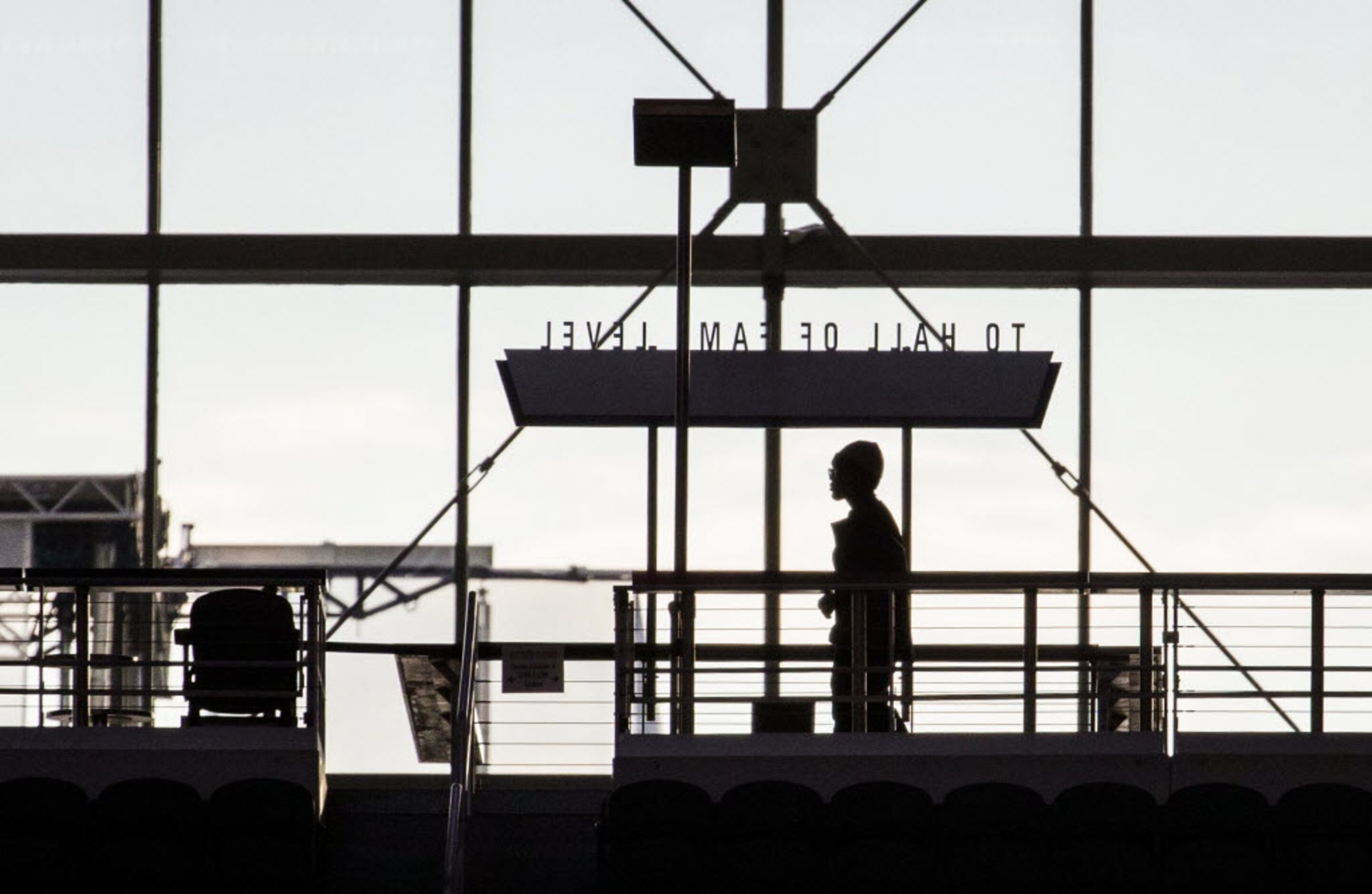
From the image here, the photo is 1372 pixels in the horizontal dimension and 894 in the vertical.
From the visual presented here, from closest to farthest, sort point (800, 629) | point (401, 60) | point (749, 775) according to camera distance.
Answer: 1. point (749, 775)
2. point (800, 629)
3. point (401, 60)

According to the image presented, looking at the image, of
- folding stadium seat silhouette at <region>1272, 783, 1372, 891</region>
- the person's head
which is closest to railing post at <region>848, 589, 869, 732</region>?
the person's head

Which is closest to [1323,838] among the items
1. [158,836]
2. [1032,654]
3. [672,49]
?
[1032,654]

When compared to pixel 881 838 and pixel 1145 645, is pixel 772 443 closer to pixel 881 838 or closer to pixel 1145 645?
pixel 1145 645

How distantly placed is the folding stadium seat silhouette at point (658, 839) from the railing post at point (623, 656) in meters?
0.39

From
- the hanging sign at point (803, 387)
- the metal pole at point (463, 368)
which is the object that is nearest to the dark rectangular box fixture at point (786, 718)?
the hanging sign at point (803, 387)

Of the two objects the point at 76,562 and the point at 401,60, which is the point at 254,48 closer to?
the point at 401,60

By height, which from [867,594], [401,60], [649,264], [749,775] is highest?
[401,60]

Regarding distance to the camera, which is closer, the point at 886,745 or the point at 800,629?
the point at 886,745

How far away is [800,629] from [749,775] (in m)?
3.34

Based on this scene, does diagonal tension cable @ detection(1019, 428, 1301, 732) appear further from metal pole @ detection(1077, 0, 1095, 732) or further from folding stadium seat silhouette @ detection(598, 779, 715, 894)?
folding stadium seat silhouette @ detection(598, 779, 715, 894)

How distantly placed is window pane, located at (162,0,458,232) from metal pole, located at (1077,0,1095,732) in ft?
10.3

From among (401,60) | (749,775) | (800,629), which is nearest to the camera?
(749,775)

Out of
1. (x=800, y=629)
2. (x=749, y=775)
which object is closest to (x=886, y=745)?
(x=749, y=775)

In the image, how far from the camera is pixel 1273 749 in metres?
7.59
